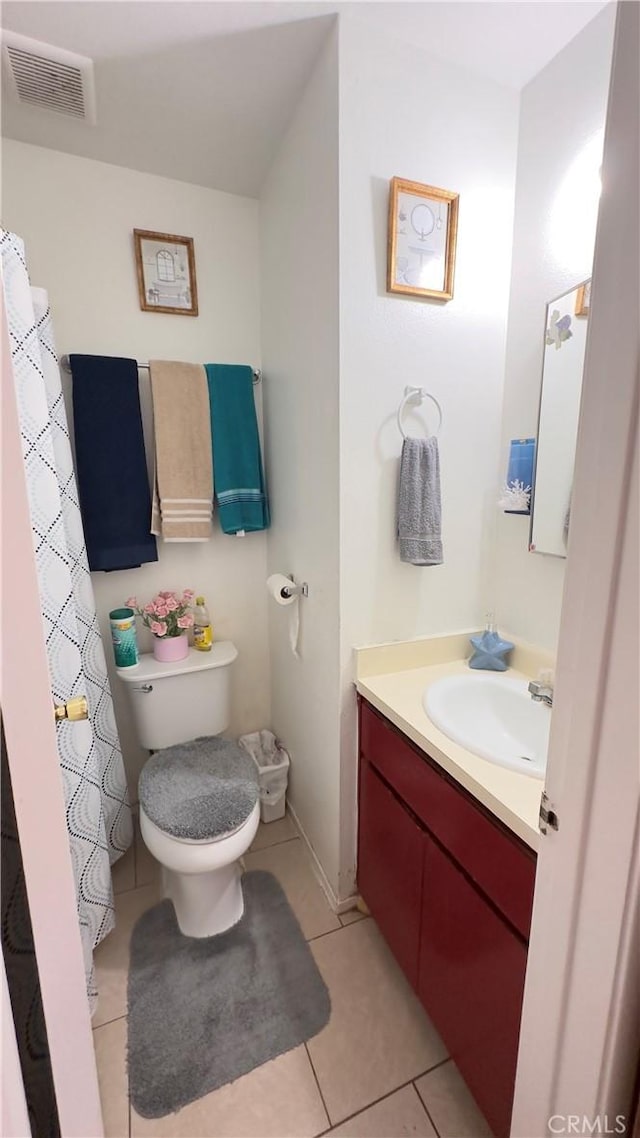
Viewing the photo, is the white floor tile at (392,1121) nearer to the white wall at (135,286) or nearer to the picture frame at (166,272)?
the white wall at (135,286)

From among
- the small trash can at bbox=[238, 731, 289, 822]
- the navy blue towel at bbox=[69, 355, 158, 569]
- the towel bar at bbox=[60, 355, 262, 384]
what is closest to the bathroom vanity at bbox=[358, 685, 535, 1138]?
the small trash can at bbox=[238, 731, 289, 822]

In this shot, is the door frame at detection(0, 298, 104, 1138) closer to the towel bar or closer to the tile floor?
the tile floor

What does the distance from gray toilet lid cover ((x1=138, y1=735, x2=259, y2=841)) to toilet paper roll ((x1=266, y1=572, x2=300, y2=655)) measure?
1.46 ft

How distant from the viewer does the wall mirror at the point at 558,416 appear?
118cm

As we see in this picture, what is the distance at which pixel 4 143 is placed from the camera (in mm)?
1434

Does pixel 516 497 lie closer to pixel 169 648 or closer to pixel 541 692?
pixel 541 692

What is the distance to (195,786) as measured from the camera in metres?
1.43

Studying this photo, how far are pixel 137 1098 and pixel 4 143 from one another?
2.67m

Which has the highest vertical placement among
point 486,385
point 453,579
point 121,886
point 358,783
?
point 486,385

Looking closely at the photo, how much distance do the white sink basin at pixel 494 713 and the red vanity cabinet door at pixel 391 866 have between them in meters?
0.28

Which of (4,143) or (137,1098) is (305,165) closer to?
(4,143)

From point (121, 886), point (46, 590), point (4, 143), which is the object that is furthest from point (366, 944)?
point (4, 143)

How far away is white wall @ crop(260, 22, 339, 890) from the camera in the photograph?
1.23 m

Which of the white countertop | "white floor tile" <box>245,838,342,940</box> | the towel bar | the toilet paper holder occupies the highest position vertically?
the towel bar
